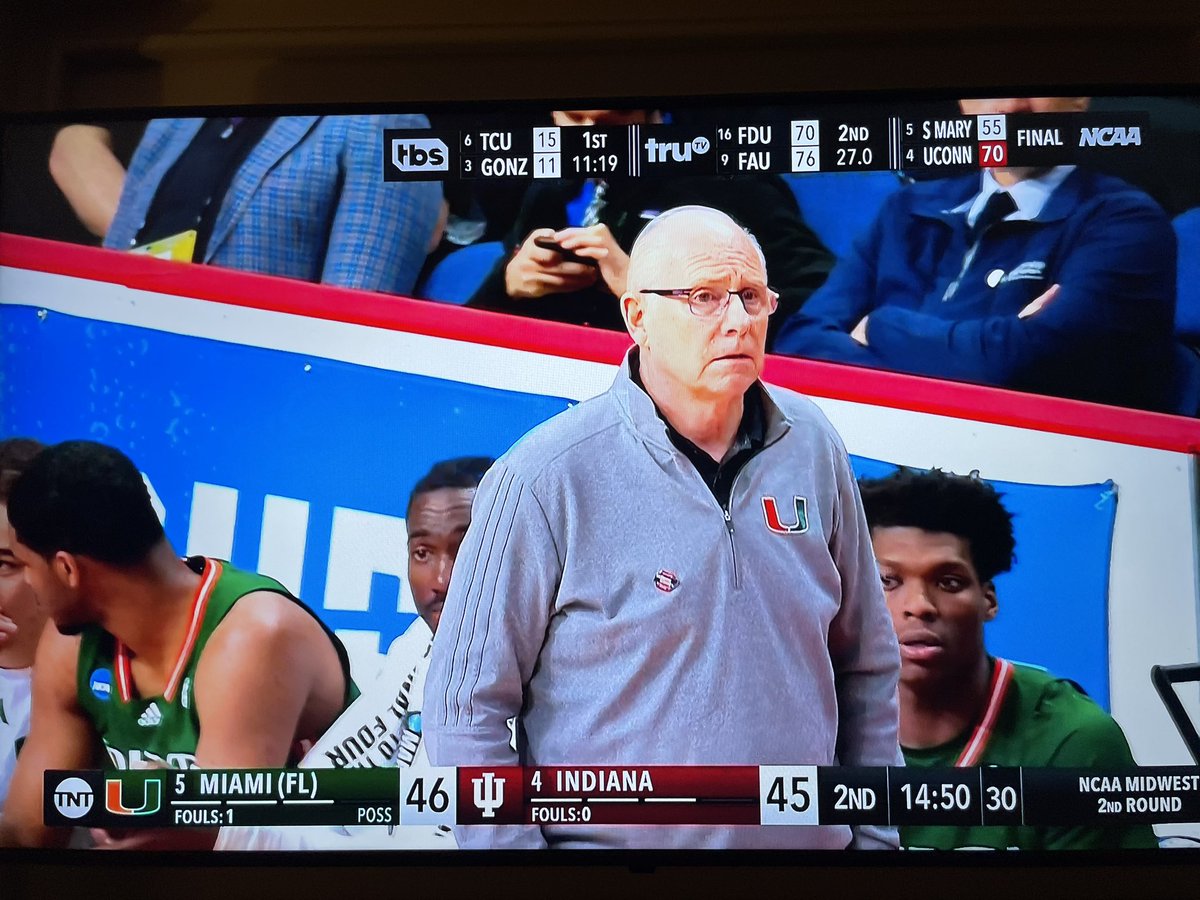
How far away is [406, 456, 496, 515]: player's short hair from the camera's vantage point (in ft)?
7.98

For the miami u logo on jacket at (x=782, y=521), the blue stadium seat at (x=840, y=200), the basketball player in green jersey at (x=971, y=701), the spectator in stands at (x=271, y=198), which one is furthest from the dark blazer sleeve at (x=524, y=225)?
the basketball player in green jersey at (x=971, y=701)

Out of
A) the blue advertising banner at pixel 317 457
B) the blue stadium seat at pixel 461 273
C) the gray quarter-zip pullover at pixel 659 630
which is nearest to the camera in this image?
the gray quarter-zip pullover at pixel 659 630

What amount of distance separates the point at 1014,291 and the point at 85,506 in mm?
1779

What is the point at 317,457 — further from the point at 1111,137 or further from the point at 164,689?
the point at 1111,137

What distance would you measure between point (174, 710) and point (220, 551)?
30 cm

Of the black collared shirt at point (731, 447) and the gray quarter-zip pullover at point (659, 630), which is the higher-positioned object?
the black collared shirt at point (731, 447)

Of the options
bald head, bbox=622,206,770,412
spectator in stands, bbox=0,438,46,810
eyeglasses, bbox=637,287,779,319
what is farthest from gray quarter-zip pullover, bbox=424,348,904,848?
spectator in stands, bbox=0,438,46,810

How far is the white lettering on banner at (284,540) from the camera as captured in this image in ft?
8.03

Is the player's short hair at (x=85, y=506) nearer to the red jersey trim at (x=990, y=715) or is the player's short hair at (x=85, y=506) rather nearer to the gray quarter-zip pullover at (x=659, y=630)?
the gray quarter-zip pullover at (x=659, y=630)

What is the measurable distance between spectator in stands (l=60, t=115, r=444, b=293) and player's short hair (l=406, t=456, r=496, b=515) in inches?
13.6

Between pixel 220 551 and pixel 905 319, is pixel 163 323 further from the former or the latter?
pixel 905 319

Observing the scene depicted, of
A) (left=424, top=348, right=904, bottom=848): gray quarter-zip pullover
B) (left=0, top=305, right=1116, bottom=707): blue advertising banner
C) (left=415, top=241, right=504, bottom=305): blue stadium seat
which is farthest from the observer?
(left=415, top=241, right=504, bottom=305): blue stadium seat

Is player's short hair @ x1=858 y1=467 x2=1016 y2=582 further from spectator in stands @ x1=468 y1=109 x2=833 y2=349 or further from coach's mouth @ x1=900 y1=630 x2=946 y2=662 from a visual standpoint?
spectator in stands @ x1=468 y1=109 x2=833 y2=349

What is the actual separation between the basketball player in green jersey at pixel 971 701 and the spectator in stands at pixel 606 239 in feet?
1.66
